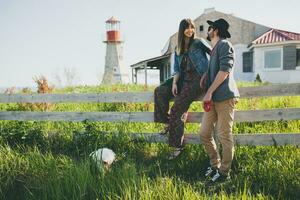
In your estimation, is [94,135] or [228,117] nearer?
[228,117]

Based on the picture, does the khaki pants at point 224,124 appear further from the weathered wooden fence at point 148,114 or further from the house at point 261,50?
the house at point 261,50

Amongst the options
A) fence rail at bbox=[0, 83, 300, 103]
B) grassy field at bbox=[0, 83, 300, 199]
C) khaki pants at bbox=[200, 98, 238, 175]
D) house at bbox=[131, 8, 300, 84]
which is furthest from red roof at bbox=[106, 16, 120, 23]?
khaki pants at bbox=[200, 98, 238, 175]

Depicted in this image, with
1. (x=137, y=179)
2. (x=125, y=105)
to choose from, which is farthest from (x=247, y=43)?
(x=137, y=179)

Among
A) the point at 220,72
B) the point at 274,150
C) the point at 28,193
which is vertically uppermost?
the point at 220,72

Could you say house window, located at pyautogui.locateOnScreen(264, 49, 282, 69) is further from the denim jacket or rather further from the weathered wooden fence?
the denim jacket

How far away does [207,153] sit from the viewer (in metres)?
4.70

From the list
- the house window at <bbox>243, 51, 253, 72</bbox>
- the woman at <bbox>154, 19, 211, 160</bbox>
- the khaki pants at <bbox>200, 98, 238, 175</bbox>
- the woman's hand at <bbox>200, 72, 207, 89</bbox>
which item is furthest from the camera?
the house window at <bbox>243, 51, 253, 72</bbox>

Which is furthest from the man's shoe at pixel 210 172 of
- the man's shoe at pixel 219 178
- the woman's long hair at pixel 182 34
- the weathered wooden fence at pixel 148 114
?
the woman's long hair at pixel 182 34

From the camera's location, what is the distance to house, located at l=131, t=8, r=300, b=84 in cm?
2236

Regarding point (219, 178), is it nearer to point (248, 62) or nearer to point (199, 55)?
point (199, 55)

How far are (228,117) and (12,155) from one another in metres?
3.10

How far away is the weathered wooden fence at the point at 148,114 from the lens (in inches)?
192

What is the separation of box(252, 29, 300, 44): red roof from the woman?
63.8ft

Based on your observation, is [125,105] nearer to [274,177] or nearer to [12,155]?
[12,155]
